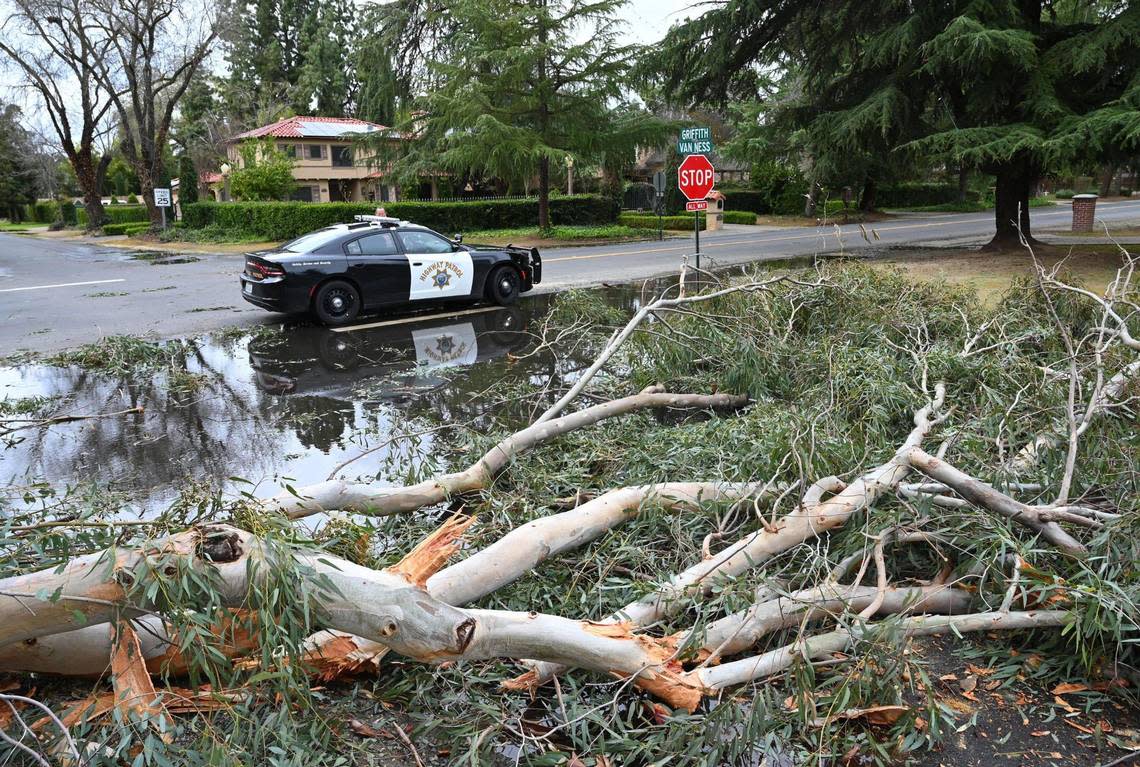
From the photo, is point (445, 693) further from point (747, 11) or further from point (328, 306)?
point (747, 11)

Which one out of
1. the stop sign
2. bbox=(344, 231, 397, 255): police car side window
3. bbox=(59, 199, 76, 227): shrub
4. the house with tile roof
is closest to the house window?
the house with tile roof

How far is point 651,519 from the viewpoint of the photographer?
4.37m

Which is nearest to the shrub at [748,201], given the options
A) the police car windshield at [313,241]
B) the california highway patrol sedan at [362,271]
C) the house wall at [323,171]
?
the house wall at [323,171]

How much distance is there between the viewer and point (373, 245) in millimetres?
12141

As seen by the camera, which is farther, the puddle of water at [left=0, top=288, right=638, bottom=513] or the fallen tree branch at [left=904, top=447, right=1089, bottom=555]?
the puddle of water at [left=0, top=288, right=638, bottom=513]

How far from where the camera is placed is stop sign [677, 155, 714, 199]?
15.0 m

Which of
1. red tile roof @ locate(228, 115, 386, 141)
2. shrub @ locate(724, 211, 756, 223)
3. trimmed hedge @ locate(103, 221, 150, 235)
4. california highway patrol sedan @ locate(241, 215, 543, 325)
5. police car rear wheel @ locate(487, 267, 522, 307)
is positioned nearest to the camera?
california highway patrol sedan @ locate(241, 215, 543, 325)

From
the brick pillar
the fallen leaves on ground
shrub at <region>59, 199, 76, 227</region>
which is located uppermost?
shrub at <region>59, 199, 76, 227</region>

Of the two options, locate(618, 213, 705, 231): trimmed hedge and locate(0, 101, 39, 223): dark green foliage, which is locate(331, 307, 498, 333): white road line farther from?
locate(0, 101, 39, 223): dark green foliage

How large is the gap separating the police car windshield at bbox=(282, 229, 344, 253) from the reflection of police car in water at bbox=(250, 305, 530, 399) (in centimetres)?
114

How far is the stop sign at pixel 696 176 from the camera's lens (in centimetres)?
1502

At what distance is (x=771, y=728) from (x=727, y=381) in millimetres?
4380

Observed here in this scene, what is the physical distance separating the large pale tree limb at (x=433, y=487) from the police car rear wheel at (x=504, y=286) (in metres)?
7.52

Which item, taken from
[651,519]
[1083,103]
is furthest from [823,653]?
[1083,103]
